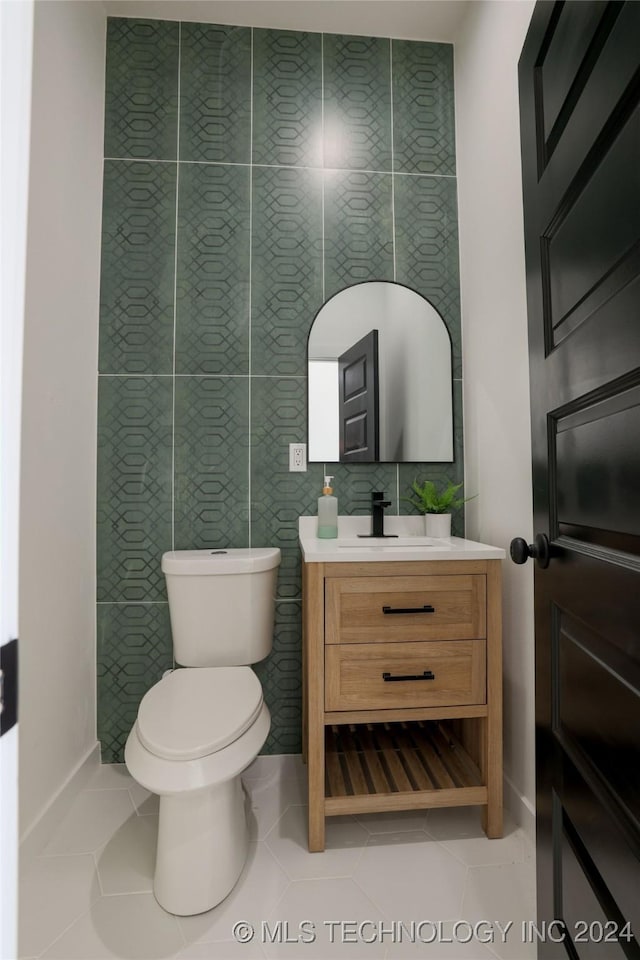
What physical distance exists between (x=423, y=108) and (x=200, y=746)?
7.98 ft

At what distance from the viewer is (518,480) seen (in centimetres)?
149

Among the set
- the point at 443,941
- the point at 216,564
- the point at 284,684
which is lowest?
the point at 443,941

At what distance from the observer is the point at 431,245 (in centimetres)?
195

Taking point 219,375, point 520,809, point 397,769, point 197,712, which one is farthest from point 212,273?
point 520,809

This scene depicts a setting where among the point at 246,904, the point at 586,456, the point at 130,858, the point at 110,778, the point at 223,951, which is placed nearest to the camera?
the point at 586,456

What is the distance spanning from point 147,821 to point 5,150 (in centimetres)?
177

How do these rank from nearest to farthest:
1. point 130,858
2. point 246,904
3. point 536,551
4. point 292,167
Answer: point 536,551
point 246,904
point 130,858
point 292,167

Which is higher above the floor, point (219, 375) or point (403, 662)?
point (219, 375)

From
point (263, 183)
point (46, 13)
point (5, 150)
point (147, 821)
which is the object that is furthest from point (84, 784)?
point (46, 13)

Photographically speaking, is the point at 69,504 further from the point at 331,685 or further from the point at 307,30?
the point at 307,30

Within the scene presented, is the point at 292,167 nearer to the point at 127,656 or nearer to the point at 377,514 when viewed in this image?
the point at 377,514

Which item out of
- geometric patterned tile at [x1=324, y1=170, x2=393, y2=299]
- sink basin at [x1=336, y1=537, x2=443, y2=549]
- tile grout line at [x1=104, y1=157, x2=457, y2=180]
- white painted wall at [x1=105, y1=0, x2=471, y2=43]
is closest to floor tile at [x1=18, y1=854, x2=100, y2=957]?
sink basin at [x1=336, y1=537, x2=443, y2=549]

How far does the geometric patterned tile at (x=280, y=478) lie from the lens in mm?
1857

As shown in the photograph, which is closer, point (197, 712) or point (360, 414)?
point (197, 712)
